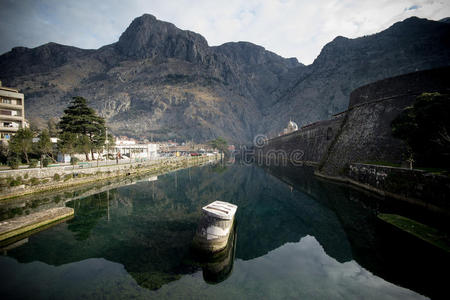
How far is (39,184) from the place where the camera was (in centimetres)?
2250

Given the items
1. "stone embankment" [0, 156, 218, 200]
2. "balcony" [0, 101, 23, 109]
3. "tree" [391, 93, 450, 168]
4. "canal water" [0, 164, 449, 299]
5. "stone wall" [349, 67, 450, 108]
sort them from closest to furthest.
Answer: "canal water" [0, 164, 449, 299] → "tree" [391, 93, 450, 168] → "stone embankment" [0, 156, 218, 200] → "stone wall" [349, 67, 450, 108] → "balcony" [0, 101, 23, 109]

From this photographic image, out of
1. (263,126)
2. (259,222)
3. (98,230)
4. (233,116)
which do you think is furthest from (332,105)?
(98,230)

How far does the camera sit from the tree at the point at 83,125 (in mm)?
38812

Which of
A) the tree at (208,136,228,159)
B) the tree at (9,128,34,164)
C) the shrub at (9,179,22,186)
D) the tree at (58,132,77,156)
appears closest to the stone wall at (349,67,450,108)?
the shrub at (9,179,22,186)

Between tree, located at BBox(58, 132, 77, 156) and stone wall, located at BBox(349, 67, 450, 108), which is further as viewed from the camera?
tree, located at BBox(58, 132, 77, 156)

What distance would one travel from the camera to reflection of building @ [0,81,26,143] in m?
36.4

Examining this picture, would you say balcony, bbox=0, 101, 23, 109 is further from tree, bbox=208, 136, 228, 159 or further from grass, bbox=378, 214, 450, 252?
tree, bbox=208, 136, 228, 159

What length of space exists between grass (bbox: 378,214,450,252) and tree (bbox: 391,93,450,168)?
20.7 feet

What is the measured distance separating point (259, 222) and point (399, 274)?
880 centimetres

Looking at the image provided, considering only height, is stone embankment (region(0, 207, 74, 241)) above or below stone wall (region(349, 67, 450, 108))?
below

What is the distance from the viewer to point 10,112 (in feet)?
125

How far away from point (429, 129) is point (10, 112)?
6277cm

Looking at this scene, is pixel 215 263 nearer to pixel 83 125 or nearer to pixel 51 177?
pixel 51 177

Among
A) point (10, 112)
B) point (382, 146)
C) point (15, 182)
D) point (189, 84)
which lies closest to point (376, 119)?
point (382, 146)
